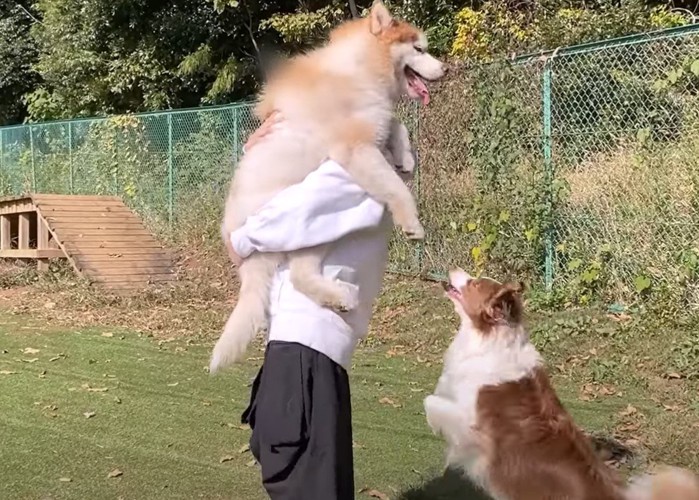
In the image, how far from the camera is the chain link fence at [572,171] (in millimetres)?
6613

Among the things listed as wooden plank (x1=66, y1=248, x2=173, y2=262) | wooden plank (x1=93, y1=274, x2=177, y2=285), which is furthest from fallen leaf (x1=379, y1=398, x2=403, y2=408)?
wooden plank (x1=66, y1=248, x2=173, y2=262)

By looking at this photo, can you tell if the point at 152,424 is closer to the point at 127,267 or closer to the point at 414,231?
the point at 414,231

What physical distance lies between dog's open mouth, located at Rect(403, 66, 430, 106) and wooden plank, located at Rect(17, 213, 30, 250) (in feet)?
31.6

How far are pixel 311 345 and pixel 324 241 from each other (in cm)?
29

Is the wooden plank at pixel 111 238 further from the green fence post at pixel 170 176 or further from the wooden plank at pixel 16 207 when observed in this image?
the wooden plank at pixel 16 207

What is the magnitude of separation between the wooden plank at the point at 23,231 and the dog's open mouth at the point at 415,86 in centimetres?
962

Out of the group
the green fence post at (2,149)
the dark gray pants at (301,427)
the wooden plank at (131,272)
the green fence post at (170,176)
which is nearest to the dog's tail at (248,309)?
the dark gray pants at (301,427)

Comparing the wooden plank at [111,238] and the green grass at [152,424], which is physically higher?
the wooden plank at [111,238]

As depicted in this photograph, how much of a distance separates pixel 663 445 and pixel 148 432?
2.99 meters

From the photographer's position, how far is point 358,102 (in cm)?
266

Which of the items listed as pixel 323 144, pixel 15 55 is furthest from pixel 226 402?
pixel 15 55

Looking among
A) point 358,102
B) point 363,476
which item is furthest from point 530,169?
point 358,102

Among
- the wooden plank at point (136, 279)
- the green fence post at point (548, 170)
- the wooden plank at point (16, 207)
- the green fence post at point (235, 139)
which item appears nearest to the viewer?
the green fence post at point (548, 170)

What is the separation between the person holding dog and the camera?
2.26 meters
